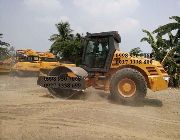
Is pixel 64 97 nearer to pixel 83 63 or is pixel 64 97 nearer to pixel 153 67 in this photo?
pixel 83 63

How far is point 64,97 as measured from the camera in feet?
36.9

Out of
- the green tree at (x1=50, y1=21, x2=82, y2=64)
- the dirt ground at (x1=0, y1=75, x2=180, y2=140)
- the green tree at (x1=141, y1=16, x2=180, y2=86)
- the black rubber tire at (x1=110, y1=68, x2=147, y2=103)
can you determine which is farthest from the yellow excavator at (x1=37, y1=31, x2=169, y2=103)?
the green tree at (x1=50, y1=21, x2=82, y2=64)

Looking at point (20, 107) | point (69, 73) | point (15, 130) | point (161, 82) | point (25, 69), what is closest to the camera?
point (15, 130)

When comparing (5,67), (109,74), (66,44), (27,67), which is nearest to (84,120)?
(109,74)

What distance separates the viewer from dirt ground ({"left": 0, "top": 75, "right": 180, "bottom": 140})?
644 cm

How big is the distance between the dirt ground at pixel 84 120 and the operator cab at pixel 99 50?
1304mm

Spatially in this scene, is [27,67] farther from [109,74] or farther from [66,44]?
[66,44]

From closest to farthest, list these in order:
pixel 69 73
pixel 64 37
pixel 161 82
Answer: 1. pixel 161 82
2. pixel 69 73
3. pixel 64 37

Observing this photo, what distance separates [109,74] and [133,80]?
107 cm

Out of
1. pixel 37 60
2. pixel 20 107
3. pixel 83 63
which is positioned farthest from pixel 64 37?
pixel 20 107

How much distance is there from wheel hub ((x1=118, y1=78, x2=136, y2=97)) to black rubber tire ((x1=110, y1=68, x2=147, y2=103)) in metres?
0.09

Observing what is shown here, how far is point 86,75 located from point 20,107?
297 centimetres

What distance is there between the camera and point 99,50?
11367mm

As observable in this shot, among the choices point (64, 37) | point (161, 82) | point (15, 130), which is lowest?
point (15, 130)
